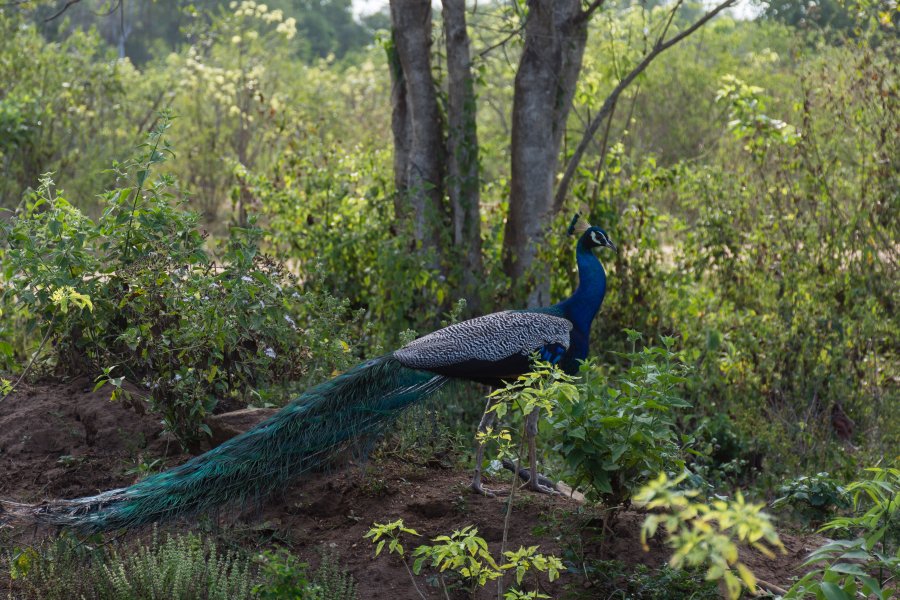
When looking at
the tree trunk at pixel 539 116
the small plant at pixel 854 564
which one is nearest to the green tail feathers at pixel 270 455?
the small plant at pixel 854 564

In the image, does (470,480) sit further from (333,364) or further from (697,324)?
(697,324)

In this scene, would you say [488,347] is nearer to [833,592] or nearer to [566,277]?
[833,592]

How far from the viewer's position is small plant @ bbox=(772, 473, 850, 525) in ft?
14.0

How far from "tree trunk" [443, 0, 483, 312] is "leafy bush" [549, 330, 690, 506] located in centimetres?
359

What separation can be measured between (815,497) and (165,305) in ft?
10.4

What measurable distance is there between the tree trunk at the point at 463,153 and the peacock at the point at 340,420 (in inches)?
86.4

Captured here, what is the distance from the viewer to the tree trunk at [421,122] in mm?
7086

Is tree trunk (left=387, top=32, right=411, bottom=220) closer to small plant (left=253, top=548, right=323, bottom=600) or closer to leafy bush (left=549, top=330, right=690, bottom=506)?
leafy bush (left=549, top=330, right=690, bottom=506)

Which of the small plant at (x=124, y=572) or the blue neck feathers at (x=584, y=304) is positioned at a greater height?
the blue neck feathers at (x=584, y=304)

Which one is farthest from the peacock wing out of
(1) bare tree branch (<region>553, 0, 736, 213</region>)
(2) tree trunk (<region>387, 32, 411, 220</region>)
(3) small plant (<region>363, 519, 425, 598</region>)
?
(2) tree trunk (<region>387, 32, 411, 220</region>)

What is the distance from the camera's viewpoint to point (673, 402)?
345 centimetres

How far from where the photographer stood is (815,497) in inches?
169

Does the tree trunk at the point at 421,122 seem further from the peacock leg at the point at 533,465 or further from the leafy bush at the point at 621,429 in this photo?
the leafy bush at the point at 621,429

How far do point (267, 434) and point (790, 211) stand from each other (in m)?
4.66
